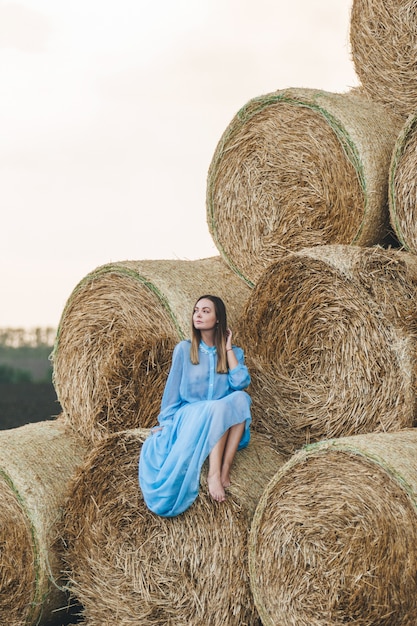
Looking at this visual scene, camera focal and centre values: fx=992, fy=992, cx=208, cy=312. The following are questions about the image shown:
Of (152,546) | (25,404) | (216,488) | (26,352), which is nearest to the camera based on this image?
(216,488)

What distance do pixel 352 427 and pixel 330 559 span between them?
0.94 m

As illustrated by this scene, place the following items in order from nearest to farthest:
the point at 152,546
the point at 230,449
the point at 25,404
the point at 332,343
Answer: the point at 230,449 < the point at 152,546 < the point at 332,343 < the point at 25,404

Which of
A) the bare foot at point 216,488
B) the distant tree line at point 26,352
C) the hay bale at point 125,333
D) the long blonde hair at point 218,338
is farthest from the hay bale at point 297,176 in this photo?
the distant tree line at point 26,352

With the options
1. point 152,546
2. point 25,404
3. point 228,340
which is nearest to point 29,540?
point 152,546

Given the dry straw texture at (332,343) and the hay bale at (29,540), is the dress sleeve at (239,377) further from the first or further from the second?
the hay bale at (29,540)

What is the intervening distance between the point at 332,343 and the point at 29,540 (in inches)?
71.7

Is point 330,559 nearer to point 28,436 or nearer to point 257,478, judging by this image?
point 257,478

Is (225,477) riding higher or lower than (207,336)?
lower

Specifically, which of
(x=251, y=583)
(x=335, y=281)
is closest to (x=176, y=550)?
(x=251, y=583)

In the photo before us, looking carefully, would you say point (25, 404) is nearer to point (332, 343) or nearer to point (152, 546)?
point (152, 546)

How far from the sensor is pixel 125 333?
5.53 metres

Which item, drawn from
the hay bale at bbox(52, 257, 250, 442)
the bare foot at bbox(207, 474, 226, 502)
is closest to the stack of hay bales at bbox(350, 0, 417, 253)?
the hay bale at bbox(52, 257, 250, 442)

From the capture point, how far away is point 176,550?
4.67 m

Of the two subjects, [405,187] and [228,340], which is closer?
[228,340]
